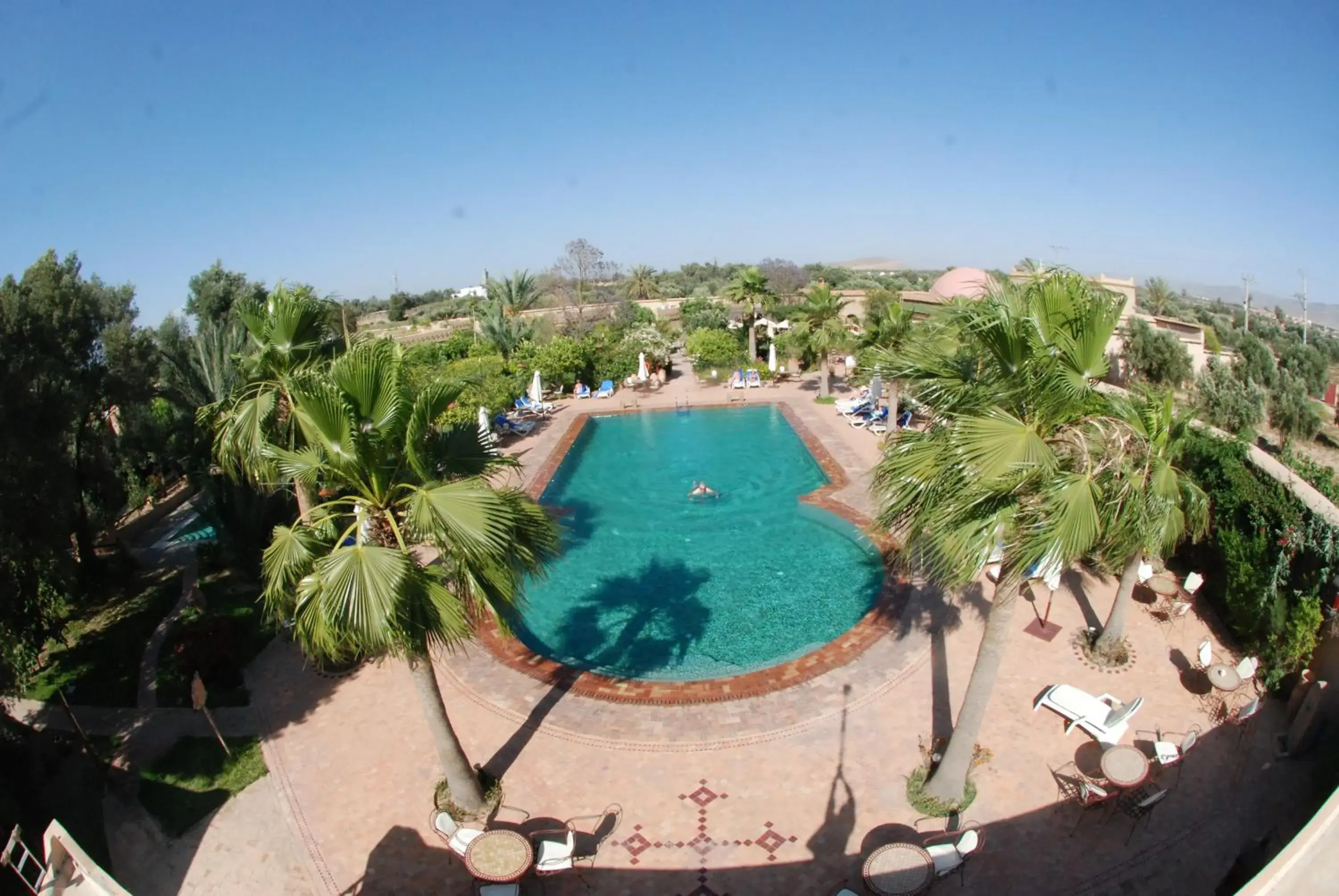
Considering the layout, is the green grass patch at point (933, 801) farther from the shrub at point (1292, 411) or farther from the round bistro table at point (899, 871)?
the shrub at point (1292, 411)

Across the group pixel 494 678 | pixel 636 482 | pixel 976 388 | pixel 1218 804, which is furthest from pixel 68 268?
pixel 1218 804

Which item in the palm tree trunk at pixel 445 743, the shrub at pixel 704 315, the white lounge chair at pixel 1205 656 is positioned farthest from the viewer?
the shrub at pixel 704 315

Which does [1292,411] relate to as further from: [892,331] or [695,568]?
[695,568]

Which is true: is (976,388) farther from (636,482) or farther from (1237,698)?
(636,482)

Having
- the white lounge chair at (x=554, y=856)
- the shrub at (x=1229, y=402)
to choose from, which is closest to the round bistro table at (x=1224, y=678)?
the white lounge chair at (x=554, y=856)

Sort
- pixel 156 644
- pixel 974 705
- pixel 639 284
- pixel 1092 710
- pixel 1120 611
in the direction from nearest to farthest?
pixel 974 705
pixel 1092 710
pixel 1120 611
pixel 156 644
pixel 639 284

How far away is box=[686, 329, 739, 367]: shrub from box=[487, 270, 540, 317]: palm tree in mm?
9611

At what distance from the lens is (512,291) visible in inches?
1366

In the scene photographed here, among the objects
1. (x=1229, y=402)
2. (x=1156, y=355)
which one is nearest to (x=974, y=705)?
(x=1229, y=402)

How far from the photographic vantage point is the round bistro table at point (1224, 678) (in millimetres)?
8258

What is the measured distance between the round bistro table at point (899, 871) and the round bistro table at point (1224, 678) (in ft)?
15.9

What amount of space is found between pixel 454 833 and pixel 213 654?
553 cm

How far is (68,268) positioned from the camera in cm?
1120

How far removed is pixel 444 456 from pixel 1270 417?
70.4 feet
